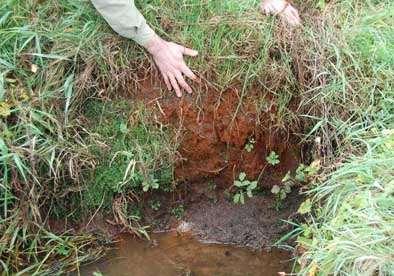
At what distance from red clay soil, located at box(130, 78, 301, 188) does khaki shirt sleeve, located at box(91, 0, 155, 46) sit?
9.9 inches

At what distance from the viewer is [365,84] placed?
2.84m

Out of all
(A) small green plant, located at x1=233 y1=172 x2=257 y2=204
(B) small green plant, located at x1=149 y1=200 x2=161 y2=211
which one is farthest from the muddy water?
(A) small green plant, located at x1=233 y1=172 x2=257 y2=204

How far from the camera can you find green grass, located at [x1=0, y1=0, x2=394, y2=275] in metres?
2.79

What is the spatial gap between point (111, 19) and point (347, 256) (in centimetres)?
139

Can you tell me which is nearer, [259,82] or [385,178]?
[385,178]

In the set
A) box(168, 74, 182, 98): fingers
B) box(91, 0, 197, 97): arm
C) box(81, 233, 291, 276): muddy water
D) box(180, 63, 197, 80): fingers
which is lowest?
box(81, 233, 291, 276): muddy water

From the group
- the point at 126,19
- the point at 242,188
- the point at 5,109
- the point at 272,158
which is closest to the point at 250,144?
the point at 272,158

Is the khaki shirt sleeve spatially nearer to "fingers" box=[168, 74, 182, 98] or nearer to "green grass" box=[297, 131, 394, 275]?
"fingers" box=[168, 74, 182, 98]

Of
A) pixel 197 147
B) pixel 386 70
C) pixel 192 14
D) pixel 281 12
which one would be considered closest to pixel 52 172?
pixel 197 147

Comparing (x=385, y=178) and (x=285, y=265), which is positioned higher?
(x=385, y=178)

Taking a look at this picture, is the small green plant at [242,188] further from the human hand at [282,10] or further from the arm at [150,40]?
the human hand at [282,10]

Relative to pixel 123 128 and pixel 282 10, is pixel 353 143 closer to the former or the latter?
pixel 282 10

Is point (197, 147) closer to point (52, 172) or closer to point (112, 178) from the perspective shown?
point (112, 178)

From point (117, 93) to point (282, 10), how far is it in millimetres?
860
